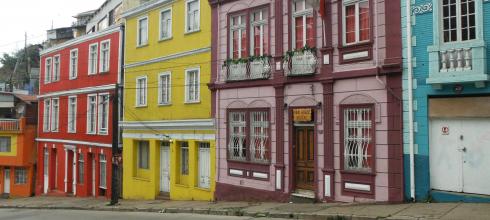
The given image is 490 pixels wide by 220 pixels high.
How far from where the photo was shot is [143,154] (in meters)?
25.3

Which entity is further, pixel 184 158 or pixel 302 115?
pixel 184 158

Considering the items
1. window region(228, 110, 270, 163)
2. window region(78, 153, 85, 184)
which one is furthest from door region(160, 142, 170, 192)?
window region(78, 153, 85, 184)

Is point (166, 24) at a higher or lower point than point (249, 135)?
higher

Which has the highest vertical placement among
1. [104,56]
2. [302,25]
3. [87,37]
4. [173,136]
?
[87,37]

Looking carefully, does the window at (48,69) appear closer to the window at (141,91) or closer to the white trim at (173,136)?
the white trim at (173,136)

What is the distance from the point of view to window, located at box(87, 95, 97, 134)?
29484 millimetres

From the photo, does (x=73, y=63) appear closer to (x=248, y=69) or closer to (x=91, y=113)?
(x=91, y=113)

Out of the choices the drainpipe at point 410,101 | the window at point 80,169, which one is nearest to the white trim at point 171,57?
the window at point 80,169

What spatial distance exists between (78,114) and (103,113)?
3.21 meters

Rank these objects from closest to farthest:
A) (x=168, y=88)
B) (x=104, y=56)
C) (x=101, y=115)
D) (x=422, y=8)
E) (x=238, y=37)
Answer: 1. (x=422, y=8)
2. (x=238, y=37)
3. (x=168, y=88)
4. (x=104, y=56)
5. (x=101, y=115)

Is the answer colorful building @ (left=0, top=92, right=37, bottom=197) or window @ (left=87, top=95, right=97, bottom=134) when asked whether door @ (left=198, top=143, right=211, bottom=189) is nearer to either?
window @ (left=87, top=95, right=97, bottom=134)

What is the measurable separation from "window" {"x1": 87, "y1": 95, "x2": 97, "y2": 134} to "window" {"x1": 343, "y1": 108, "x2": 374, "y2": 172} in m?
18.4

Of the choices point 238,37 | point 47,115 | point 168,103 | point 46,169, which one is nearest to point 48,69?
point 47,115

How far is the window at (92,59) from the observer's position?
29.3 metres
